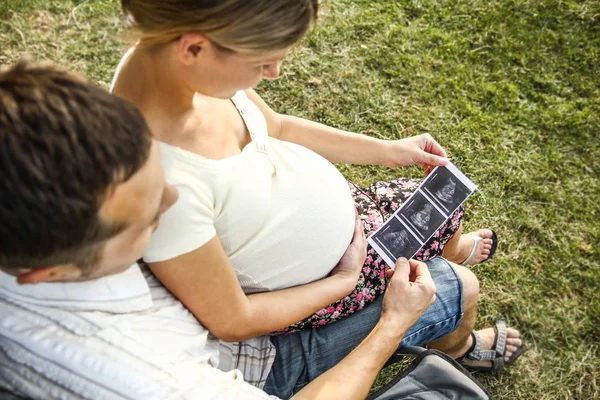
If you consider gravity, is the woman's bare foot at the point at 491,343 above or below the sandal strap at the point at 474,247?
below

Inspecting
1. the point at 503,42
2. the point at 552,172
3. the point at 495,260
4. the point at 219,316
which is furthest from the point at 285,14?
the point at 503,42

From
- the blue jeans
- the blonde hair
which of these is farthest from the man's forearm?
the blonde hair

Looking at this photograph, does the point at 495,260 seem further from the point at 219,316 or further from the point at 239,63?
the point at 239,63

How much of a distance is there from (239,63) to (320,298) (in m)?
0.82

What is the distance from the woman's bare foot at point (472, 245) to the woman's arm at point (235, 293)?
822 millimetres

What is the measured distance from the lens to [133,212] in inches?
42.7

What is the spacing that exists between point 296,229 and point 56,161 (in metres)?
0.94

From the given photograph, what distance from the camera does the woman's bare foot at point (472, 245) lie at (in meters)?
2.54

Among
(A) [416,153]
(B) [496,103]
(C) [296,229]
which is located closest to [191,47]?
(C) [296,229]

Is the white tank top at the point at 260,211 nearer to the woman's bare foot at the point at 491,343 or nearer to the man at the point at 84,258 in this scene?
the man at the point at 84,258

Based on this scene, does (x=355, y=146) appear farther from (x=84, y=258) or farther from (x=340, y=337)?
(x=84, y=258)

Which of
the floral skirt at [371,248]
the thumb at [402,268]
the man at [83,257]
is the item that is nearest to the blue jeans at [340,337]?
the floral skirt at [371,248]

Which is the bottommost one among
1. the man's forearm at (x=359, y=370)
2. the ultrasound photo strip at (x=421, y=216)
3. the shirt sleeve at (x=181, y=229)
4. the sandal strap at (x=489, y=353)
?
the sandal strap at (x=489, y=353)

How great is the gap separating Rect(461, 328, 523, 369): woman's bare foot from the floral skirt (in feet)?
2.35
